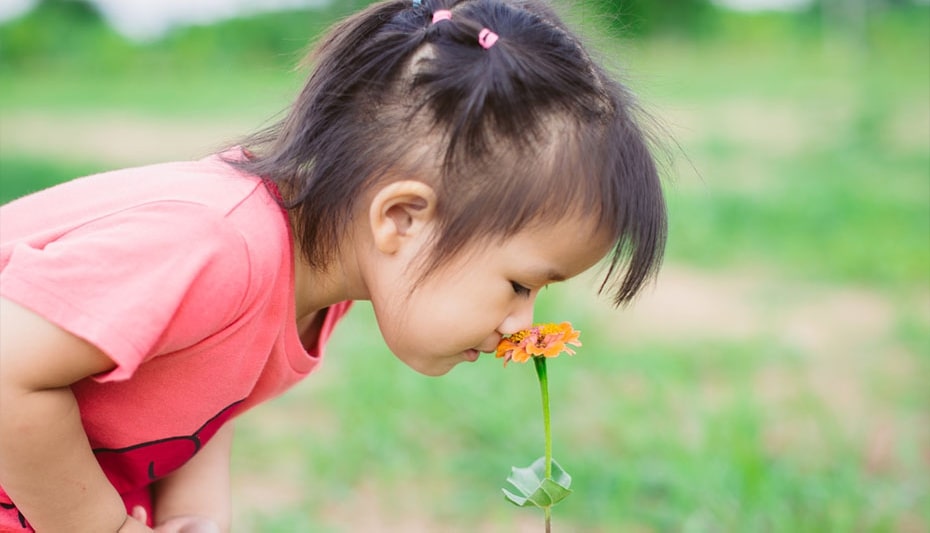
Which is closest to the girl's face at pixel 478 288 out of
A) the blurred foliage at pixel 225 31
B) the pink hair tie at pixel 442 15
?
the pink hair tie at pixel 442 15

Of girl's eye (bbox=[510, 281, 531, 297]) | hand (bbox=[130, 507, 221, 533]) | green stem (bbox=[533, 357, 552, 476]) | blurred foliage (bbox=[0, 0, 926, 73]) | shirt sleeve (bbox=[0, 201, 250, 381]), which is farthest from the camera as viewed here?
blurred foliage (bbox=[0, 0, 926, 73])

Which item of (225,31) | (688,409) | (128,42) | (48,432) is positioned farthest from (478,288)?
(225,31)

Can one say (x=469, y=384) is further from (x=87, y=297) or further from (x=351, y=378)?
(x=87, y=297)

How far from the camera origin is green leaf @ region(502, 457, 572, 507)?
120 centimetres

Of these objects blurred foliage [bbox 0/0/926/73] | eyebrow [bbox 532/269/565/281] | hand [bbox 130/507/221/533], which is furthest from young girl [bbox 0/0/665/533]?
blurred foliage [bbox 0/0/926/73]

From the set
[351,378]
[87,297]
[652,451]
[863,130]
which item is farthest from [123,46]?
[87,297]

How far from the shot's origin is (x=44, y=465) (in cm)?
117

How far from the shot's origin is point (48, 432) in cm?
115

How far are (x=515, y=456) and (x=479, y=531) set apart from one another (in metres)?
0.25

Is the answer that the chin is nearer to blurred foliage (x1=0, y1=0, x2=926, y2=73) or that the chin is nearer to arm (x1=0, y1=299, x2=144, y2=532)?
arm (x1=0, y1=299, x2=144, y2=532)

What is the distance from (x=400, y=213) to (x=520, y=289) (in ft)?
0.57

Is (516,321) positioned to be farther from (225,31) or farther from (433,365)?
(225,31)

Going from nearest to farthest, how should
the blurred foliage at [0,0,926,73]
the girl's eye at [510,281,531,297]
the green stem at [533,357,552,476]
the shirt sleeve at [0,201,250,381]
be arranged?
the shirt sleeve at [0,201,250,381], the green stem at [533,357,552,476], the girl's eye at [510,281,531,297], the blurred foliage at [0,0,926,73]

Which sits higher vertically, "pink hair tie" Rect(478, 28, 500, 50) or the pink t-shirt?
"pink hair tie" Rect(478, 28, 500, 50)
